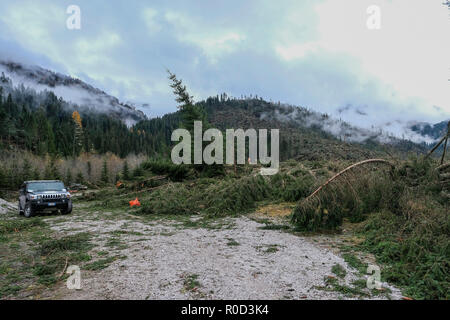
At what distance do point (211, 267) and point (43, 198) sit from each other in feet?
34.2

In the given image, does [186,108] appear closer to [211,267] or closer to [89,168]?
[211,267]

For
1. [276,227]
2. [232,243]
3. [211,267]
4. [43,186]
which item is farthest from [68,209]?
[211,267]

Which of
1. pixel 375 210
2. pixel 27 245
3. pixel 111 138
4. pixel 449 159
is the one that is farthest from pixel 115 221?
pixel 111 138

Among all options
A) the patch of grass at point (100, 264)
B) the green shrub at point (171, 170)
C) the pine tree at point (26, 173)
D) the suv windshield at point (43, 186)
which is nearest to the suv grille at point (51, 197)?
the suv windshield at point (43, 186)

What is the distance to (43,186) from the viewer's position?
1255 centimetres

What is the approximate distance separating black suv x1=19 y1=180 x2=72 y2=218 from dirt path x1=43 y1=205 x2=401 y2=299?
4669 millimetres

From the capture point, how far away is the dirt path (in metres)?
3.95

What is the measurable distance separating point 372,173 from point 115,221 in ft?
29.9

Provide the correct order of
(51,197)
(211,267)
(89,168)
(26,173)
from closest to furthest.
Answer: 1. (211,267)
2. (51,197)
3. (26,173)
4. (89,168)

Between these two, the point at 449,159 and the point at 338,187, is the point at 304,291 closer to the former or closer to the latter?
the point at 338,187

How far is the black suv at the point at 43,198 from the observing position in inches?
460

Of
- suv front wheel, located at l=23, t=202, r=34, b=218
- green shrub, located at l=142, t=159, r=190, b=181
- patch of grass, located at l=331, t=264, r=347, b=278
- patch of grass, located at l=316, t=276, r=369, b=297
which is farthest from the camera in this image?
green shrub, located at l=142, t=159, r=190, b=181

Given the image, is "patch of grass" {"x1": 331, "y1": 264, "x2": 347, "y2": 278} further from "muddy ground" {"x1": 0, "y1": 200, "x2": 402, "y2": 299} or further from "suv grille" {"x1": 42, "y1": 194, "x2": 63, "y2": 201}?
"suv grille" {"x1": 42, "y1": 194, "x2": 63, "y2": 201}

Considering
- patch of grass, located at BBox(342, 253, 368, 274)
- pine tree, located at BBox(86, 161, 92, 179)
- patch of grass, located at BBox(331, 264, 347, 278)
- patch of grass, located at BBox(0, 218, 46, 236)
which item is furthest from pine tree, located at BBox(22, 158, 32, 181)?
patch of grass, located at BBox(331, 264, 347, 278)
